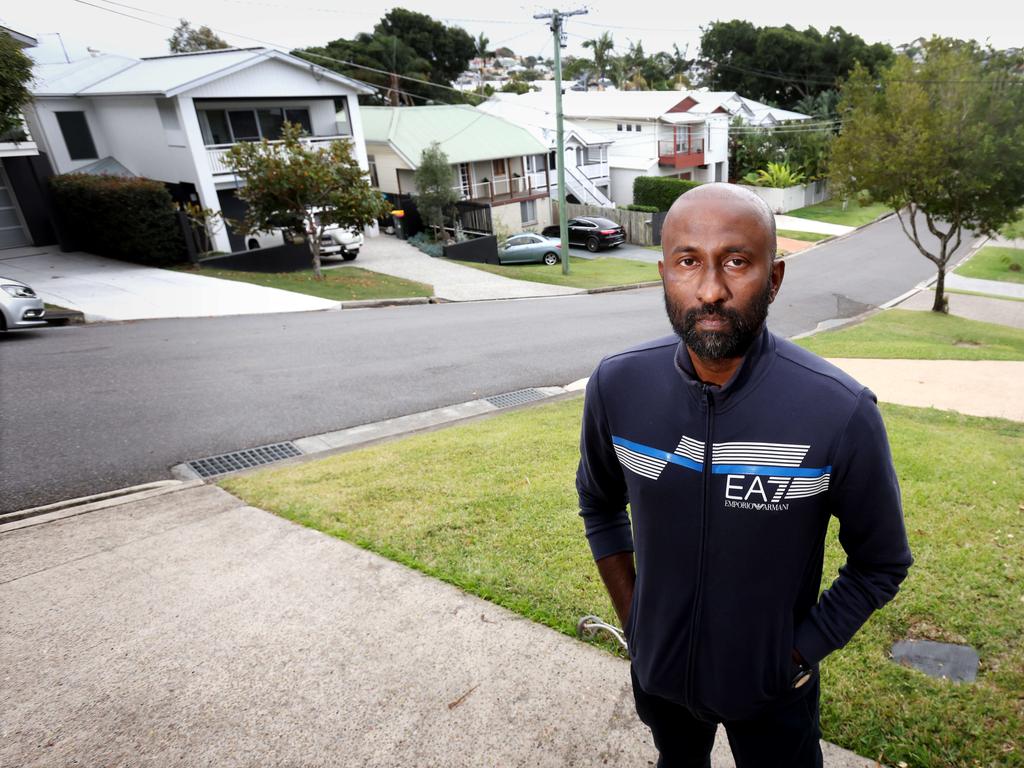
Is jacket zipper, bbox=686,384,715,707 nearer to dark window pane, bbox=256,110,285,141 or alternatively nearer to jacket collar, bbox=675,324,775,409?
jacket collar, bbox=675,324,775,409

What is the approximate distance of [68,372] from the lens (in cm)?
966

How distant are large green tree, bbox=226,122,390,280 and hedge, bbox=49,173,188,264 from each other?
2248mm

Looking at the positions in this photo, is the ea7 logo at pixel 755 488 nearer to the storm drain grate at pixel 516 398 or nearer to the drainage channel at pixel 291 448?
the drainage channel at pixel 291 448

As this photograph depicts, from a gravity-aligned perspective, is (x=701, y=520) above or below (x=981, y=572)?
above

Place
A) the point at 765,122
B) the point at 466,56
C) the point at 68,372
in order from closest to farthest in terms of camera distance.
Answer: the point at 68,372, the point at 765,122, the point at 466,56

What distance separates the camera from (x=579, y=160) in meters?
38.4

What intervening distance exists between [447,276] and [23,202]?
13741 millimetres

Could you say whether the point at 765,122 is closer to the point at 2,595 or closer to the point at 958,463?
the point at 958,463

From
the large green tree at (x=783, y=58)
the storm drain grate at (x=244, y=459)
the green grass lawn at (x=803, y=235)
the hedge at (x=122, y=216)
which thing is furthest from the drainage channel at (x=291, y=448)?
the large green tree at (x=783, y=58)

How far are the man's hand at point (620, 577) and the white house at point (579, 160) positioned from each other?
3505 cm

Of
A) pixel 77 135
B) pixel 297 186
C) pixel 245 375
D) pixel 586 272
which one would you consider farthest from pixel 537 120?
pixel 245 375

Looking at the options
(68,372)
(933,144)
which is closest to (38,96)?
(68,372)

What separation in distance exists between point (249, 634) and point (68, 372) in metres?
7.99

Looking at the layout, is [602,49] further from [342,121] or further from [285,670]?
[285,670]
